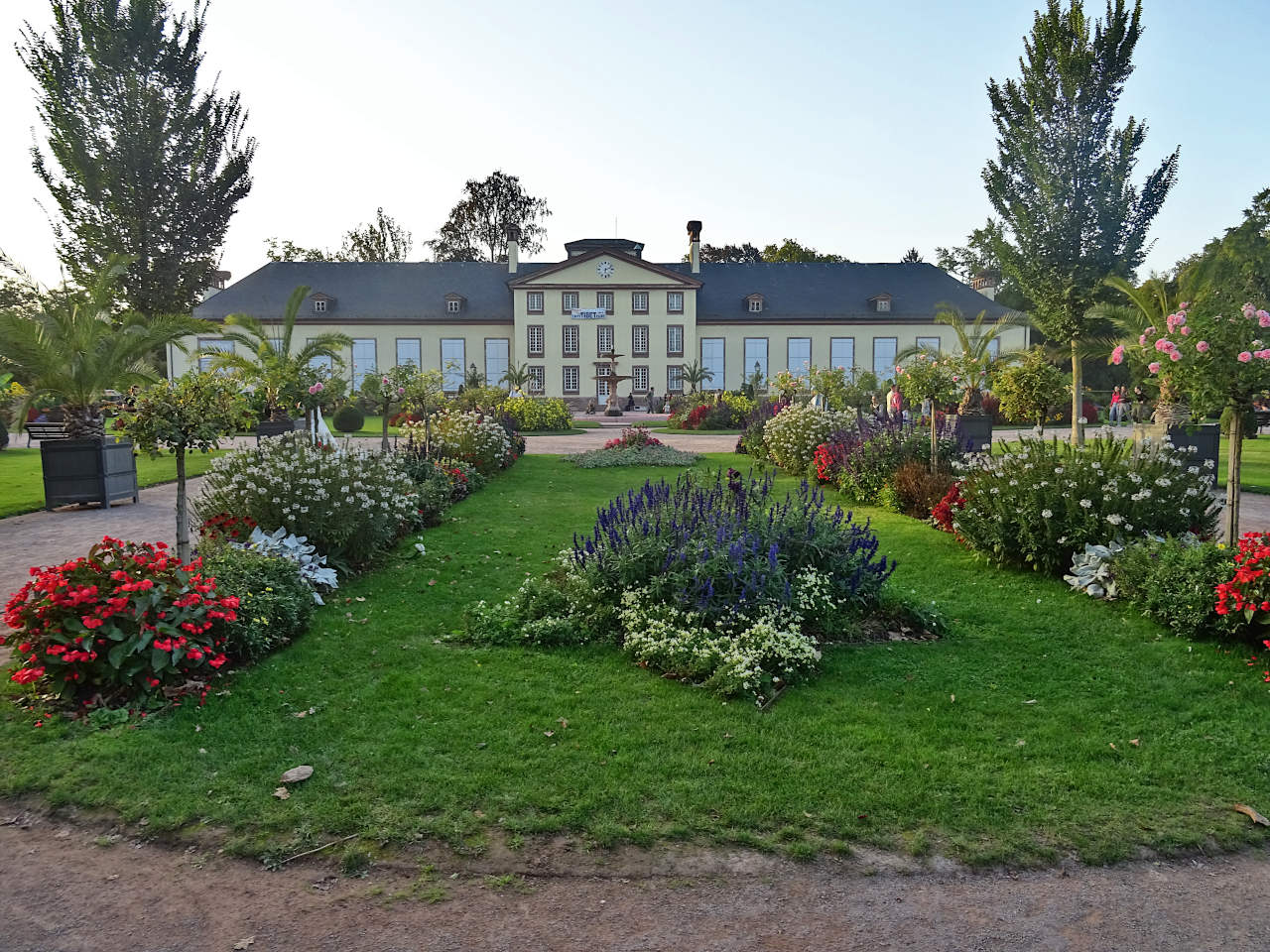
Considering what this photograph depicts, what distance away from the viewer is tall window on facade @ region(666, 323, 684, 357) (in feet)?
153

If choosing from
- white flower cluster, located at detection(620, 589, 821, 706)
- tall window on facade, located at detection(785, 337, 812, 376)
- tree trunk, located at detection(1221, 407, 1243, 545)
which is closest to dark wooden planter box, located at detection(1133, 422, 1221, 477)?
tree trunk, located at detection(1221, 407, 1243, 545)

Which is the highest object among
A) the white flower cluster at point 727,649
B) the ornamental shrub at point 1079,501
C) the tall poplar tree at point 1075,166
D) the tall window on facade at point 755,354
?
the tall poplar tree at point 1075,166

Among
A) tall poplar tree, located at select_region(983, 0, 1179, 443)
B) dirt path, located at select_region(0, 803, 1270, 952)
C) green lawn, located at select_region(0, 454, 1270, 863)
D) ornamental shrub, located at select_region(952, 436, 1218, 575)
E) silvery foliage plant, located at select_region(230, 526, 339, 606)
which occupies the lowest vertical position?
dirt path, located at select_region(0, 803, 1270, 952)

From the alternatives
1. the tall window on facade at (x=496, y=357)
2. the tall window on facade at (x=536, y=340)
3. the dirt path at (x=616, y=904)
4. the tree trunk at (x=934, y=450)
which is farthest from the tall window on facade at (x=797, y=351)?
the dirt path at (x=616, y=904)

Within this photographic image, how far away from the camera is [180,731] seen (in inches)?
161

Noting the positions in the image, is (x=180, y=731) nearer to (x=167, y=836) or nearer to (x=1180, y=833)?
(x=167, y=836)

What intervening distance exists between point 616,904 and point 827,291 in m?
47.6

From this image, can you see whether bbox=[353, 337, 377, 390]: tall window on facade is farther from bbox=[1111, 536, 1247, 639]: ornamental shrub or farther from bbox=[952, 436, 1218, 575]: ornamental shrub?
bbox=[1111, 536, 1247, 639]: ornamental shrub

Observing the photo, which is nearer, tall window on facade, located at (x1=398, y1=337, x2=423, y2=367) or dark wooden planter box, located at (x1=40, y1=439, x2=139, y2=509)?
dark wooden planter box, located at (x1=40, y1=439, x2=139, y2=509)

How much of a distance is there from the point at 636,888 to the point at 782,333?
150 feet

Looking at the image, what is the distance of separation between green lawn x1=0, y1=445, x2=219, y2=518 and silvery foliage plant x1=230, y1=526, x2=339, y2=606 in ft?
11.7

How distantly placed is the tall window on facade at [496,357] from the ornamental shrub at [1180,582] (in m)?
42.0

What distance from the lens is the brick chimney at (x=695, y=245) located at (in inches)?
1911

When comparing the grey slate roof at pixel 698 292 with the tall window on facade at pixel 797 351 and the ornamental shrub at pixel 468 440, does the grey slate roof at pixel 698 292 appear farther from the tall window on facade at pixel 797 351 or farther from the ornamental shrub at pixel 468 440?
the ornamental shrub at pixel 468 440
